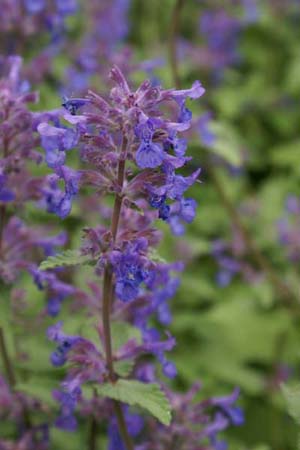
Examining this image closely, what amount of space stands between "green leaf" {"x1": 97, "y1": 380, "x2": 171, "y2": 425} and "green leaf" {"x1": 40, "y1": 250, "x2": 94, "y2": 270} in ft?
1.64

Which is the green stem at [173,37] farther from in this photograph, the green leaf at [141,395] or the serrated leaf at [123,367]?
the green leaf at [141,395]

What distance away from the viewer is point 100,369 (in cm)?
300

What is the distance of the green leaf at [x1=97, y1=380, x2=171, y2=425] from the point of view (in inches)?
108

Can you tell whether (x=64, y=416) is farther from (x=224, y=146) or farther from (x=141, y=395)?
(x=224, y=146)

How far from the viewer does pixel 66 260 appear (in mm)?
2709

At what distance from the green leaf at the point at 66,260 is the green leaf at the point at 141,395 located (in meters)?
0.50

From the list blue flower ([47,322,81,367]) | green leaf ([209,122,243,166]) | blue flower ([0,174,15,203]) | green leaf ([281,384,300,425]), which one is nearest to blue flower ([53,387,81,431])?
blue flower ([47,322,81,367])

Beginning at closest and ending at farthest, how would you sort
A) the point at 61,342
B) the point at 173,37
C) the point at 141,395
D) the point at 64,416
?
the point at 141,395 < the point at 61,342 < the point at 64,416 < the point at 173,37

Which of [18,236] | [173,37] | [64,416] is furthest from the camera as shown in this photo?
[173,37]

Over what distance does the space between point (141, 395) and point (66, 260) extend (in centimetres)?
58

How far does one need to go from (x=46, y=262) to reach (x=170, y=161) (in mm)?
550

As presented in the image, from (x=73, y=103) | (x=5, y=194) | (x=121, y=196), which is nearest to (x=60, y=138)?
(x=73, y=103)

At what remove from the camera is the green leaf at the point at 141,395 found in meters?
2.75

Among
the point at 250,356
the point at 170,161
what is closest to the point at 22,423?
the point at 170,161
